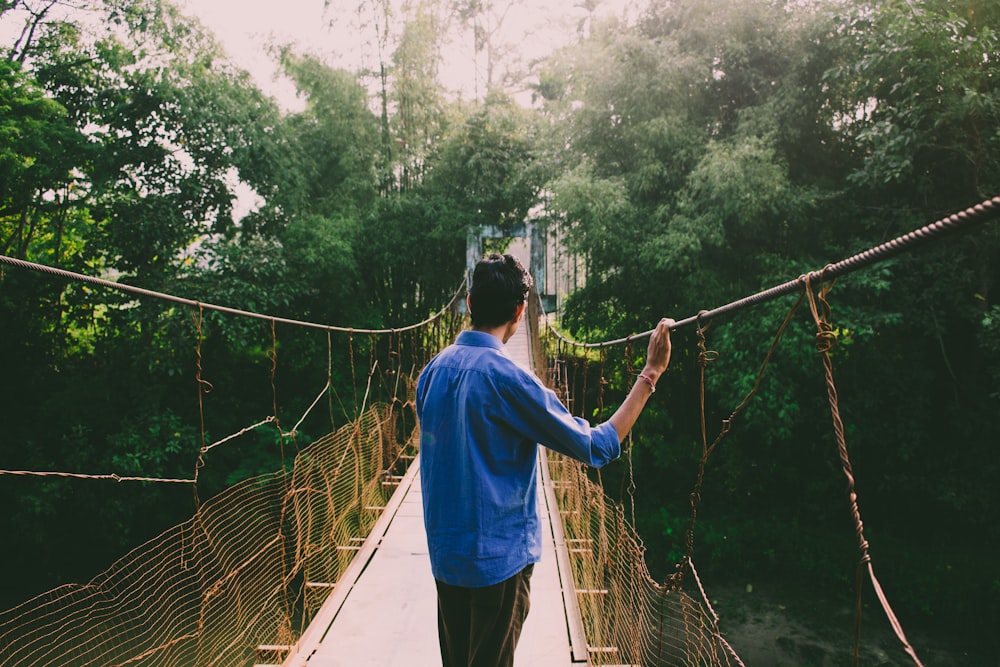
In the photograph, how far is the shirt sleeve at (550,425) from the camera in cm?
68

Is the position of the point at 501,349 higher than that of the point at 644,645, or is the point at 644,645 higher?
the point at 501,349

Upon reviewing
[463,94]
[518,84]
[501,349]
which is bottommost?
[501,349]

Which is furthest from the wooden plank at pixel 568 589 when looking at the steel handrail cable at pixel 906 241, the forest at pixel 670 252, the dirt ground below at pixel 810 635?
the dirt ground below at pixel 810 635

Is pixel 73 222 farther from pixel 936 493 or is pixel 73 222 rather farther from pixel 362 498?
pixel 936 493

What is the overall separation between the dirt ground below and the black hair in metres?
4.28

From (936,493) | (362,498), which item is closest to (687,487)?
(936,493)

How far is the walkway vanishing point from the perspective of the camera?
123cm

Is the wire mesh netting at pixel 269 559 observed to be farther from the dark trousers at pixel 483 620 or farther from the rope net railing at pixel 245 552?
the dark trousers at pixel 483 620

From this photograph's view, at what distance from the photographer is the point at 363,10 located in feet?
19.2

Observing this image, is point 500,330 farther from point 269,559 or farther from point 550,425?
point 269,559

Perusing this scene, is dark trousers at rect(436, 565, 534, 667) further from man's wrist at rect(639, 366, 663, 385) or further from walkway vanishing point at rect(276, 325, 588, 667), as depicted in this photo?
walkway vanishing point at rect(276, 325, 588, 667)

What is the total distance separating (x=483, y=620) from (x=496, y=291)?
40 cm

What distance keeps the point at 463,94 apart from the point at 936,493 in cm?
617

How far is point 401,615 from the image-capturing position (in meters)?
1.40
